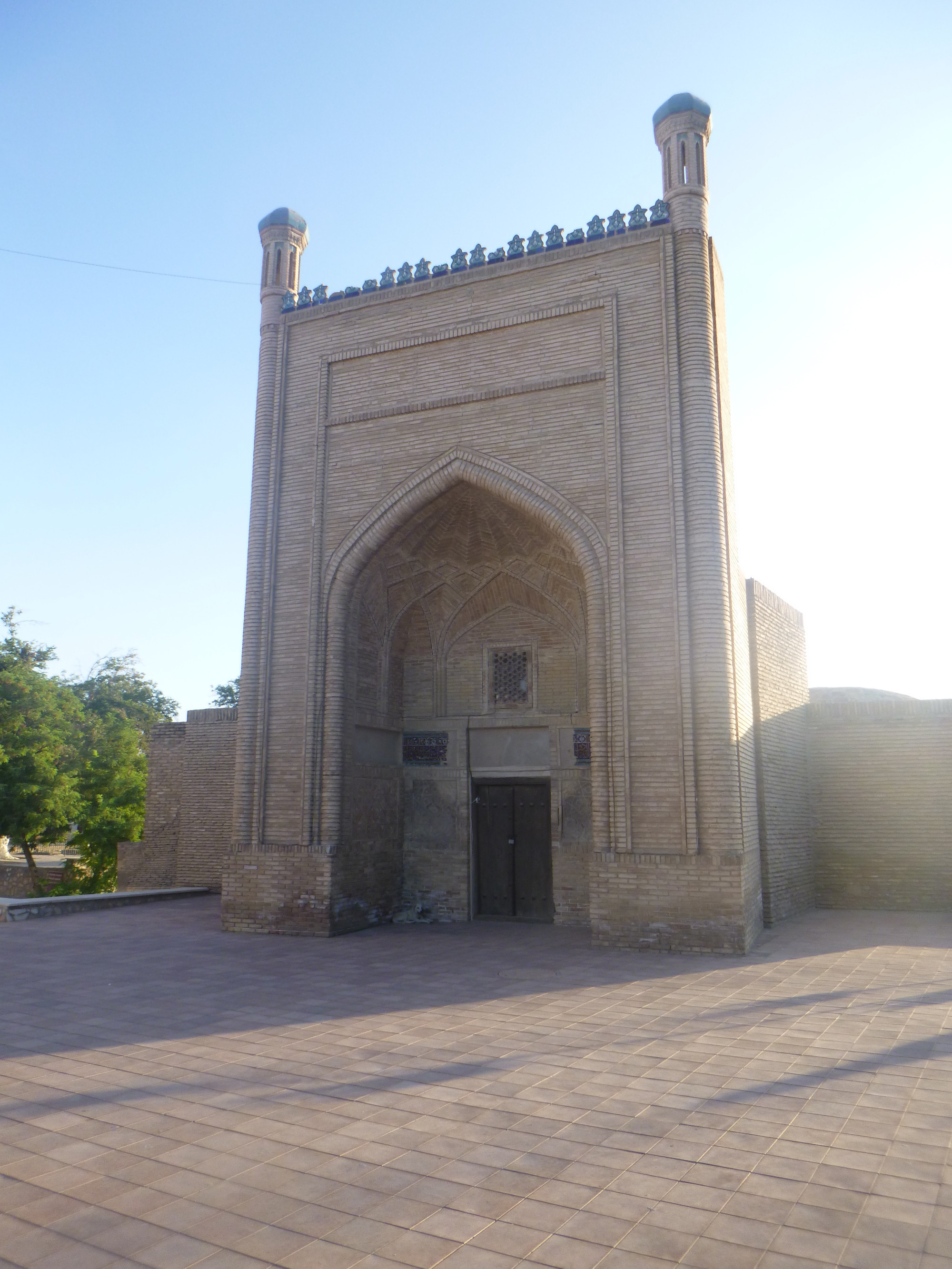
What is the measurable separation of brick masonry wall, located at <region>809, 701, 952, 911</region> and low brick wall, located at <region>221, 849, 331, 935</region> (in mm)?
6176

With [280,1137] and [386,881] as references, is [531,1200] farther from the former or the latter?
[386,881]

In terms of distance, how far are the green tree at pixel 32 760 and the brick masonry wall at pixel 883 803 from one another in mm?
15082

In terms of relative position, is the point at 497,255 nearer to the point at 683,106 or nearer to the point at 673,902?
the point at 683,106

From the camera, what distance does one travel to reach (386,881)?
10195mm

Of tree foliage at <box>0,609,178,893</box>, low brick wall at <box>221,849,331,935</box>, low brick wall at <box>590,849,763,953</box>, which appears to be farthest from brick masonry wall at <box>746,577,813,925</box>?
tree foliage at <box>0,609,178,893</box>

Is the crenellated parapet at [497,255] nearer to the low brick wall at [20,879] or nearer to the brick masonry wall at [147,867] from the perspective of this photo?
the brick masonry wall at [147,867]

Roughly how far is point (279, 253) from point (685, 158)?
495cm

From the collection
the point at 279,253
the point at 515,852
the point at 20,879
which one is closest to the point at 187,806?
the point at 515,852

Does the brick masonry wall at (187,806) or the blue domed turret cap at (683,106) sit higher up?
the blue domed turret cap at (683,106)

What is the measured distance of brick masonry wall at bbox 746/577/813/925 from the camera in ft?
31.0

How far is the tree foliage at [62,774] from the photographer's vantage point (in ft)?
59.7

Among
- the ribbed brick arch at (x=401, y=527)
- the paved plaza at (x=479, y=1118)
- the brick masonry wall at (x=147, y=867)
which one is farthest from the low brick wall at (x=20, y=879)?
the paved plaza at (x=479, y=1118)

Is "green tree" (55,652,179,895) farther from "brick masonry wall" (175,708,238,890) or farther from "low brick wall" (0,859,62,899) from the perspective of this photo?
"brick masonry wall" (175,708,238,890)

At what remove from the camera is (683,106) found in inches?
356
